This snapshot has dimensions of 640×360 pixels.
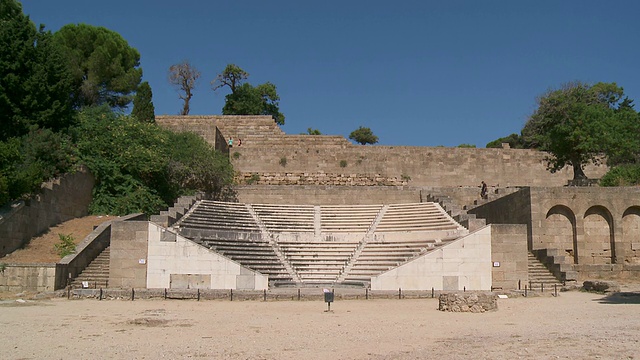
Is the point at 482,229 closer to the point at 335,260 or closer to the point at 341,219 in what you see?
the point at 335,260

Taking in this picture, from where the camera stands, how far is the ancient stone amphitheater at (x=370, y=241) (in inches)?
776

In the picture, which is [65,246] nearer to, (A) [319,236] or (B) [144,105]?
(A) [319,236]

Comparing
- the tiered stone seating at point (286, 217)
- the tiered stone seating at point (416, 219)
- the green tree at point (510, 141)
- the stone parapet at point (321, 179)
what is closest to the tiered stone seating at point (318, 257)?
the tiered stone seating at point (286, 217)

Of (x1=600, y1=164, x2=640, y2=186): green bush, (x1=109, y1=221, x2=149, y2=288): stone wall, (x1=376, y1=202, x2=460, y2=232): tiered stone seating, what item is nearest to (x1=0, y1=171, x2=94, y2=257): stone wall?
(x1=109, y1=221, x2=149, y2=288): stone wall

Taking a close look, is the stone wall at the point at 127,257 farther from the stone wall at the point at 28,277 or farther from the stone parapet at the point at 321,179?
the stone parapet at the point at 321,179

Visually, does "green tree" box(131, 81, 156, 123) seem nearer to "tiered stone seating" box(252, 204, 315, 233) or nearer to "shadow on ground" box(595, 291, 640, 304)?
"tiered stone seating" box(252, 204, 315, 233)

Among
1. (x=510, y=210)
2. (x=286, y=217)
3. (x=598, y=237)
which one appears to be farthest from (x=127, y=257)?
(x=598, y=237)

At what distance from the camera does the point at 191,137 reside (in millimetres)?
30391

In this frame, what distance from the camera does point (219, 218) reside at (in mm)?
24391

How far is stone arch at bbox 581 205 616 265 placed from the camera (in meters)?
23.2

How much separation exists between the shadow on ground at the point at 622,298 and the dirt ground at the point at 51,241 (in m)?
16.3

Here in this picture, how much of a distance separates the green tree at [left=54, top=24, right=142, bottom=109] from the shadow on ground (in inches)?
1091

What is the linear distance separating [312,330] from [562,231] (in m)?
15.1

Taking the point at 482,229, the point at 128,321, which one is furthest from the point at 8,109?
the point at 482,229
